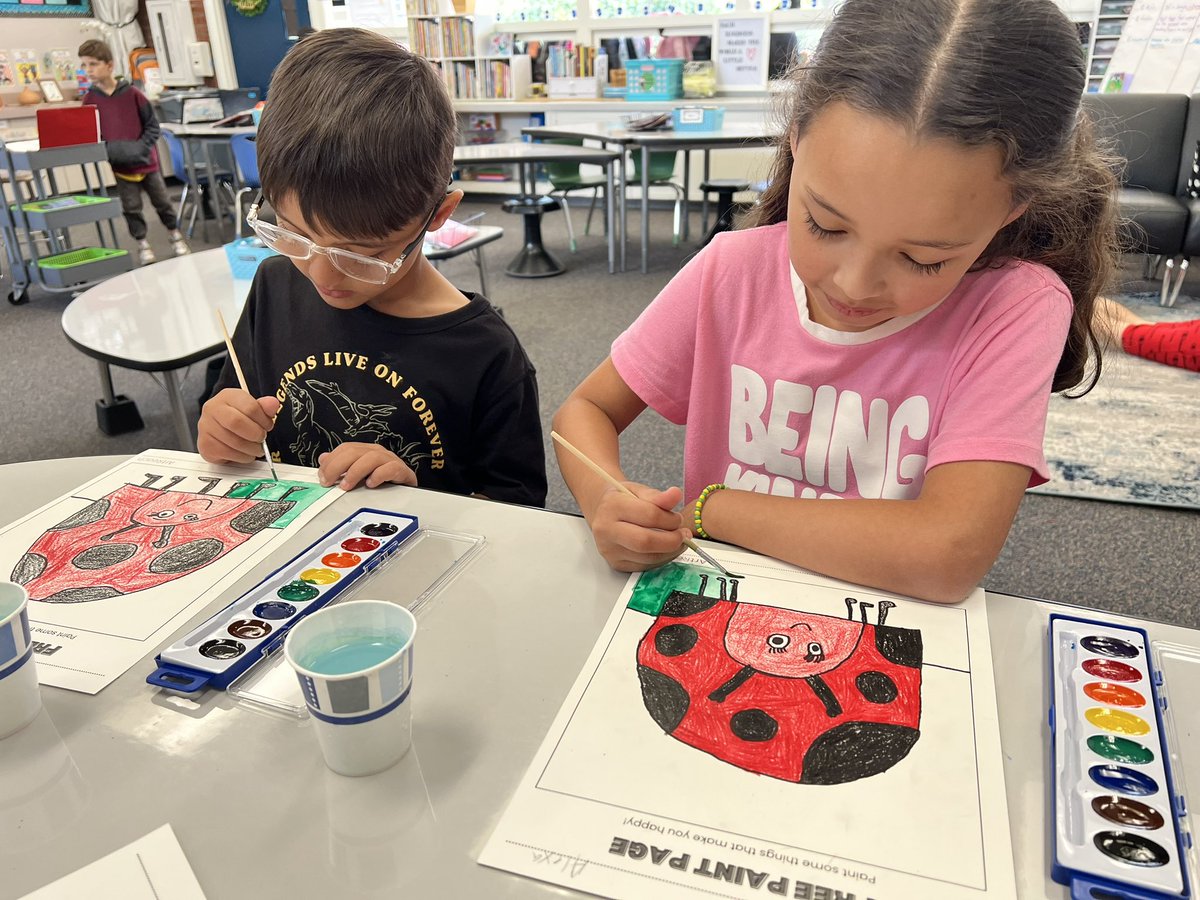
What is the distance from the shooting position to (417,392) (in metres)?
1.07

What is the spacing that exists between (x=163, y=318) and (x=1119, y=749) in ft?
6.18

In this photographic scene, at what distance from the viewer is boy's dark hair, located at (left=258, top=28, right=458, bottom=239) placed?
0.88 metres

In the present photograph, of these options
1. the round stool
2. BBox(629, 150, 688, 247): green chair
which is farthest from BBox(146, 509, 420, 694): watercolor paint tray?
BBox(629, 150, 688, 247): green chair

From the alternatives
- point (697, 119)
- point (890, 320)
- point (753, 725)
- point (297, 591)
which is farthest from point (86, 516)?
point (697, 119)

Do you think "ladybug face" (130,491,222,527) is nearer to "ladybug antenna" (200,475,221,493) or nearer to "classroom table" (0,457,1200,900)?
"ladybug antenna" (200,475,221,493)

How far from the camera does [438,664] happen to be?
1.99 ft

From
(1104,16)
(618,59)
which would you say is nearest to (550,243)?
(618,59)

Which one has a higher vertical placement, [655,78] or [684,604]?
[655,78]

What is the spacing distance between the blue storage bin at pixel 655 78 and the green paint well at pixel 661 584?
17.6ft

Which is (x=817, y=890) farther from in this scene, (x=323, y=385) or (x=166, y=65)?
(x=166, y=65)

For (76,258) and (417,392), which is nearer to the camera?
(417,392)

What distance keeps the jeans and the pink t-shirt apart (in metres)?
4.83

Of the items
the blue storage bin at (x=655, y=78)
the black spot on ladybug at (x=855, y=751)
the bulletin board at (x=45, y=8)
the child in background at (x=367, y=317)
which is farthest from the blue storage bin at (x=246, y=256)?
the bulletin board at (x=45, y=8)

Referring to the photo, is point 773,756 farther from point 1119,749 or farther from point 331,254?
point 331,254
